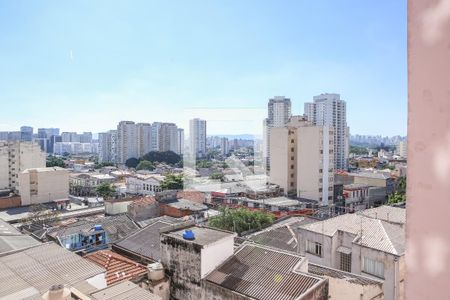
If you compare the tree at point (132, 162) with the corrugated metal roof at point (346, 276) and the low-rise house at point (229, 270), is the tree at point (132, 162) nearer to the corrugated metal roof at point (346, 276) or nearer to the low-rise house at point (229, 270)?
the low-rise house at point (229, 270)

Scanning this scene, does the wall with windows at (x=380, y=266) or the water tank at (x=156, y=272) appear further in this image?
the wall with windows at (x=380, y=266)

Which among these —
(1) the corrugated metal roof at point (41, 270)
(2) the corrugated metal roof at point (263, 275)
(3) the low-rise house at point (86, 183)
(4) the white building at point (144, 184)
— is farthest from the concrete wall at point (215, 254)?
(3) the low-rise house at point (86, 183)

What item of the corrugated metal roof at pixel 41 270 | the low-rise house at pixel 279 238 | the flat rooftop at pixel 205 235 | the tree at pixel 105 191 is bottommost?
the tree at pixel 105 191

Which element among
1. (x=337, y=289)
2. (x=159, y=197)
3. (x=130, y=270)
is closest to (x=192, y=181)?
(x=159, y=197)

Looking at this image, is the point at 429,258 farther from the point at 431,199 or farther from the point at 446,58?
the point at 446,58

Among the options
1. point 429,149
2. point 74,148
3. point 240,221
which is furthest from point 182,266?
point 74,148

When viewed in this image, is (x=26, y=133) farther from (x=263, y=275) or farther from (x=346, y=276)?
(x=346, y=276)
